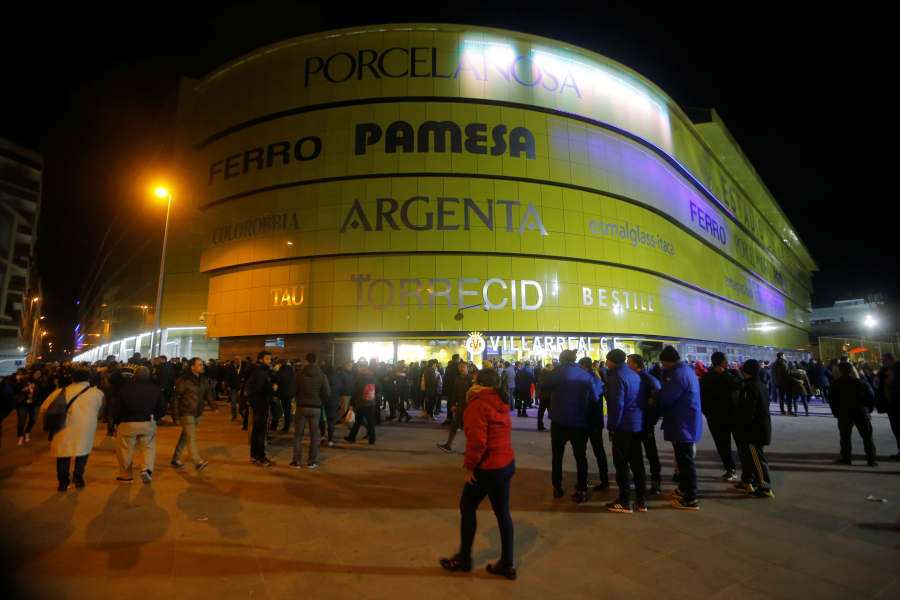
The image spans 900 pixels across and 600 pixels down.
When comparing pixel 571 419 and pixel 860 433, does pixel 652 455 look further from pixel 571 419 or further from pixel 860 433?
pixel 860 433

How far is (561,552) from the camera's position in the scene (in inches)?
151

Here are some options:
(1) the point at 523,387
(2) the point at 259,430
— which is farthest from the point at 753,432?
(1) the point at 523,387

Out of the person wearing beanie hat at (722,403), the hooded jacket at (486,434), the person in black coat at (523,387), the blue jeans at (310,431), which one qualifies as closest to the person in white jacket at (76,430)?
the blue jeans at (310,431)

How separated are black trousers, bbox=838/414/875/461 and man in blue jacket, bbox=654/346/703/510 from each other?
403cm

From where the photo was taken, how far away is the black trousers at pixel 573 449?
17.7 ft

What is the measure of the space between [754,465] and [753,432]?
0.44 m

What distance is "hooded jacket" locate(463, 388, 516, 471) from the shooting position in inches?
132

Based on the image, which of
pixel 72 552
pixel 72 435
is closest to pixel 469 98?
pixel 72 435

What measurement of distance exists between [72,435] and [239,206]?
21.0m

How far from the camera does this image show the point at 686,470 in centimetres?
516

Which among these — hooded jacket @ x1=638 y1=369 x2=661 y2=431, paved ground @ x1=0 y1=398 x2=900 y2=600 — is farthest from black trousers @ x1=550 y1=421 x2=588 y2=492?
hooded jacket @ x1=638 y1=369 x2=661 y2=431

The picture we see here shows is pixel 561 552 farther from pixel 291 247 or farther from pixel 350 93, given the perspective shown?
pixel 350 93

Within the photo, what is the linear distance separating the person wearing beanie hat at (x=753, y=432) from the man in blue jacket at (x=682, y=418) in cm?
100

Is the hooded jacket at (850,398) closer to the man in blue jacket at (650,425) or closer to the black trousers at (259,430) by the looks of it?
the man in blue jacket at (650,425)
